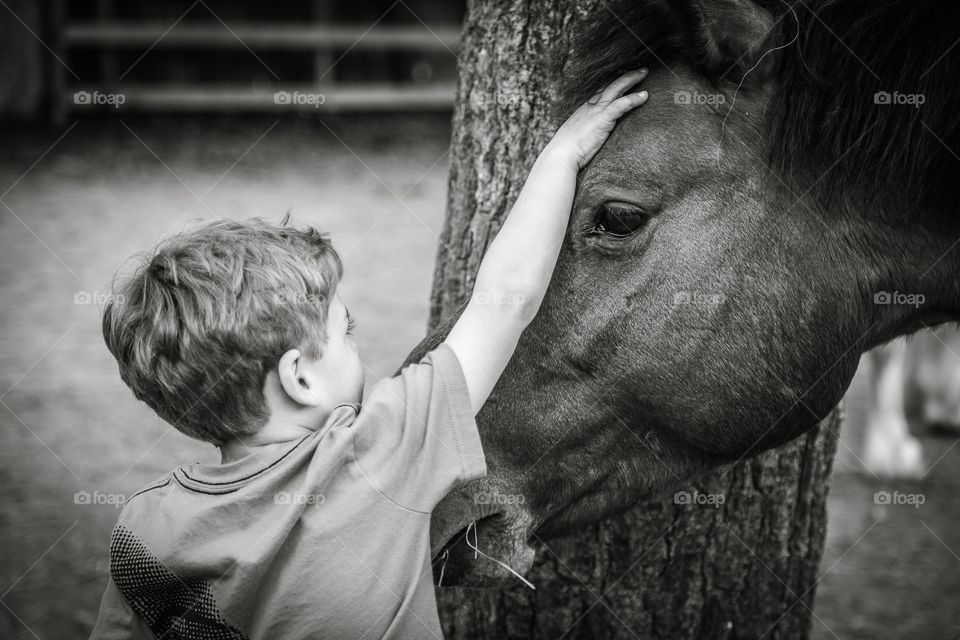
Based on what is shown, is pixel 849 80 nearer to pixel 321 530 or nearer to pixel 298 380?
pixel 298 380

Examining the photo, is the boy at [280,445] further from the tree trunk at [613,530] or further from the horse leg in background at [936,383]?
the horse leg in background at [936,383]

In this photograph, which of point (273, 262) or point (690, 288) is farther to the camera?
point (690, 288)

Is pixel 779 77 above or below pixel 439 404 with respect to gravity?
above

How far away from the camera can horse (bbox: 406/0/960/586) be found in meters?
2.01

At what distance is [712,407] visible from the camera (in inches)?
82.0

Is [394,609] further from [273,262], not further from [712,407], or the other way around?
[712,407]

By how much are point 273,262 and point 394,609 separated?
30.2 inches

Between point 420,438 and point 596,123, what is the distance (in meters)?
0.93

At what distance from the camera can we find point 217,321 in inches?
67.3

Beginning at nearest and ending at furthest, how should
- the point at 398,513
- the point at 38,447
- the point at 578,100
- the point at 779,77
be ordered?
1. the point at 398,513
2. the point at 779,77
3. the point at 578,100
4. the point at 38,447

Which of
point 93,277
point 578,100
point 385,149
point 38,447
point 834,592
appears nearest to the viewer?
point 578,100

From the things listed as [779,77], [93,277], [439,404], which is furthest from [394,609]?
[93,277]

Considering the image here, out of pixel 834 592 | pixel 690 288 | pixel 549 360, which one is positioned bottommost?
pixel 834 592

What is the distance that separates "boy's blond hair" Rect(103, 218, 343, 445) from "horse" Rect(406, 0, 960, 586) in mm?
386
